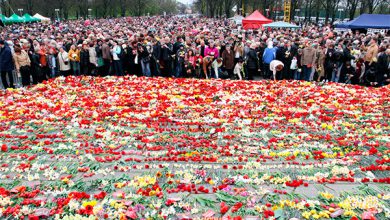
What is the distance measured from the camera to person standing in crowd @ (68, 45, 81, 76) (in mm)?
15969

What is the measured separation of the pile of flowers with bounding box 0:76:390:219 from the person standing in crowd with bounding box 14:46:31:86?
1809 millimetres

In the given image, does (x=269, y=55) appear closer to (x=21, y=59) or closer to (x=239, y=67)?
(x=239, y=67)

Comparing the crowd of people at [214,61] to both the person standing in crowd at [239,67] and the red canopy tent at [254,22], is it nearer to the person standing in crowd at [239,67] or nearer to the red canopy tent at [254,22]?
the person standing in crowd at [239,67]

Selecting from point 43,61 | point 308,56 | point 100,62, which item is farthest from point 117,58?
point 308,56

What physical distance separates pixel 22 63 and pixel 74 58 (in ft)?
8.09

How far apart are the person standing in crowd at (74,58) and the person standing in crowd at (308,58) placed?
407 inches

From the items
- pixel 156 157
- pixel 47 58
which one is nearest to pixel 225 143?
pixel 156 157

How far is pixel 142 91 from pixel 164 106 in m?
2.21

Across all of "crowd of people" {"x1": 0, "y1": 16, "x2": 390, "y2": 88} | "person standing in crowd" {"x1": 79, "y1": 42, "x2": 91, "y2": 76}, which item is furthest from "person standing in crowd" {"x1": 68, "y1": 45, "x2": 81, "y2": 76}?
"person standing in crowd" {"x1": 79, "y1": 42, "x2": 91, "y2": 76}

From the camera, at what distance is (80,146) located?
7914mm

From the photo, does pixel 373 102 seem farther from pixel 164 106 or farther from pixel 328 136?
pixel 164 106

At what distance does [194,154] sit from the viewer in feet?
24.2

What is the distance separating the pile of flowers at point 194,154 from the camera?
5469 millimetres

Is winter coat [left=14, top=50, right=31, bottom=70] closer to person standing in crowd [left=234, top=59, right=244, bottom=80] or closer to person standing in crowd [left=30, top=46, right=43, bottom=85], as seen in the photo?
person standing in crowd [left=30, top=46, right=43, bottom=85]
